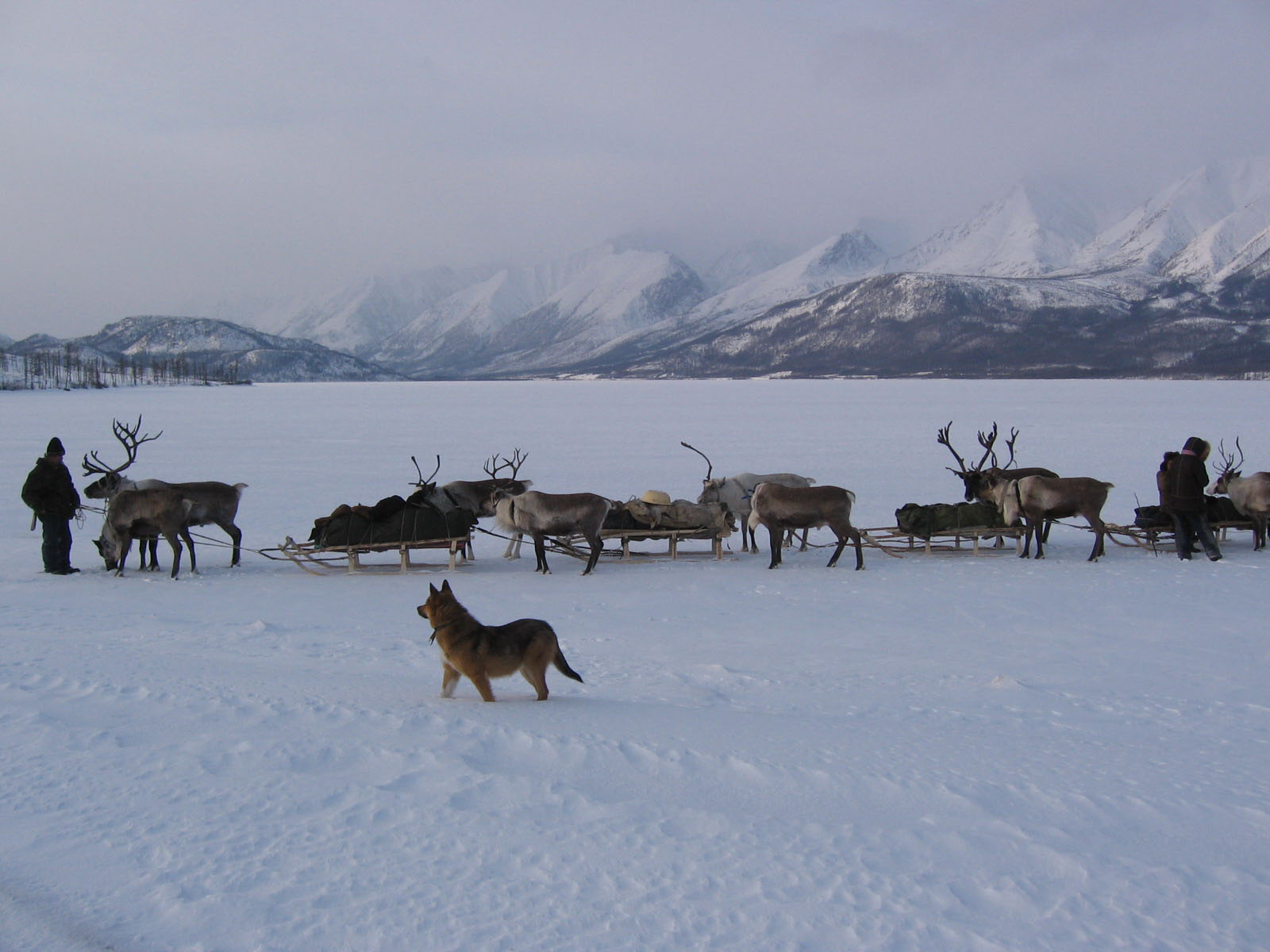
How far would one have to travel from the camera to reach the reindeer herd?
1174 cm

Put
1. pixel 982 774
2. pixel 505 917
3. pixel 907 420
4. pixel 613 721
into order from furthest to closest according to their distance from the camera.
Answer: pixel 907 420 < pixel 613 721 < pixel 982 774 < pixel 505 917

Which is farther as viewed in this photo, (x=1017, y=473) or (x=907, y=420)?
(x=907, y=420)

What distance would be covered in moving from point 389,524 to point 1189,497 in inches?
411

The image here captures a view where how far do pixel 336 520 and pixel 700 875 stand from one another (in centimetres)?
918

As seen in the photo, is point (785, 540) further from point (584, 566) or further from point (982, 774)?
point (982, 774)

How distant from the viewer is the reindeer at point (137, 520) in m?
11.6

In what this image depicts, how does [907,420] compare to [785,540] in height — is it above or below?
above

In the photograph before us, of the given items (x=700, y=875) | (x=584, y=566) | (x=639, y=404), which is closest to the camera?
(x=700, y=875)

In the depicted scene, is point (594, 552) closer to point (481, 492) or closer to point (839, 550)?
point (481, 492)

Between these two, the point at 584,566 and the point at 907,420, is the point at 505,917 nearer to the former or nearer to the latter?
the point at 584,566

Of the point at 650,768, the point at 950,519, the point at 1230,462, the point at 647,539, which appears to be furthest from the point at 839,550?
the point at 650,768

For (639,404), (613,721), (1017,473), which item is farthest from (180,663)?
(639,404)

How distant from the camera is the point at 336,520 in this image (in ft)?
39.1

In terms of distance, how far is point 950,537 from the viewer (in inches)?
520
